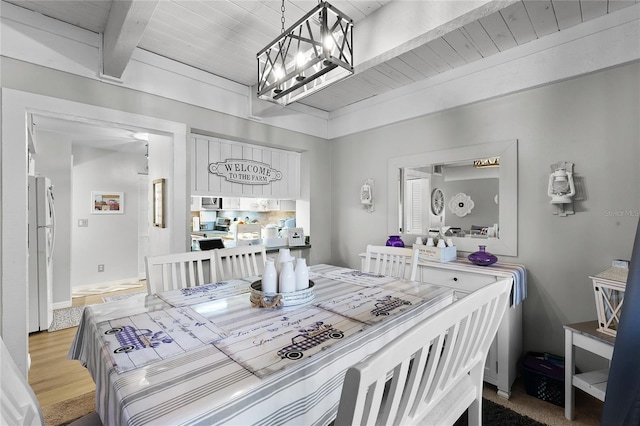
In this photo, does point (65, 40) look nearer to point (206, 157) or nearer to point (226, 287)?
point (206, 157)

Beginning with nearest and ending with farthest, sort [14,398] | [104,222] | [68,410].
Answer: [14,398], [68,410], [104,222]

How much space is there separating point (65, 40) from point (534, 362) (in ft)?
12.9

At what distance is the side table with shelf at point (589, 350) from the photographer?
1.65 metres

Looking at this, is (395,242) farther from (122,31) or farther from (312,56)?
(122,31)

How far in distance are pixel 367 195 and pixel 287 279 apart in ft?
6.70

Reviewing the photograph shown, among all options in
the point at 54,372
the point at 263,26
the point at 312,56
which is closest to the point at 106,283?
the point at 54,372

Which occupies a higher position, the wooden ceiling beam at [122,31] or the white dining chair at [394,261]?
the wooden ceiling beam at [122,31]

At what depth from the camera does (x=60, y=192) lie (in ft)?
13.3

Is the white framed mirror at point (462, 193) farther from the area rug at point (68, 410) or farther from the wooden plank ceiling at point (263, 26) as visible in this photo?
the area rug at point (68, 410)

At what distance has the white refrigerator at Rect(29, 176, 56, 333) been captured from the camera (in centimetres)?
312

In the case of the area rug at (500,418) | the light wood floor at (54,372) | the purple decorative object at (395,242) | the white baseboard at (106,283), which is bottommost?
the light wood floor at (54,372)

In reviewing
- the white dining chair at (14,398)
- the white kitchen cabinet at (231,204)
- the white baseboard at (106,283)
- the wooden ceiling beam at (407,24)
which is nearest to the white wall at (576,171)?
the wooden ceiling beam at (407,24)

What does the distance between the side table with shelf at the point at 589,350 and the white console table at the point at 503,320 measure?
31 centimetres

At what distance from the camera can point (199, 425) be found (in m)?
0.70
